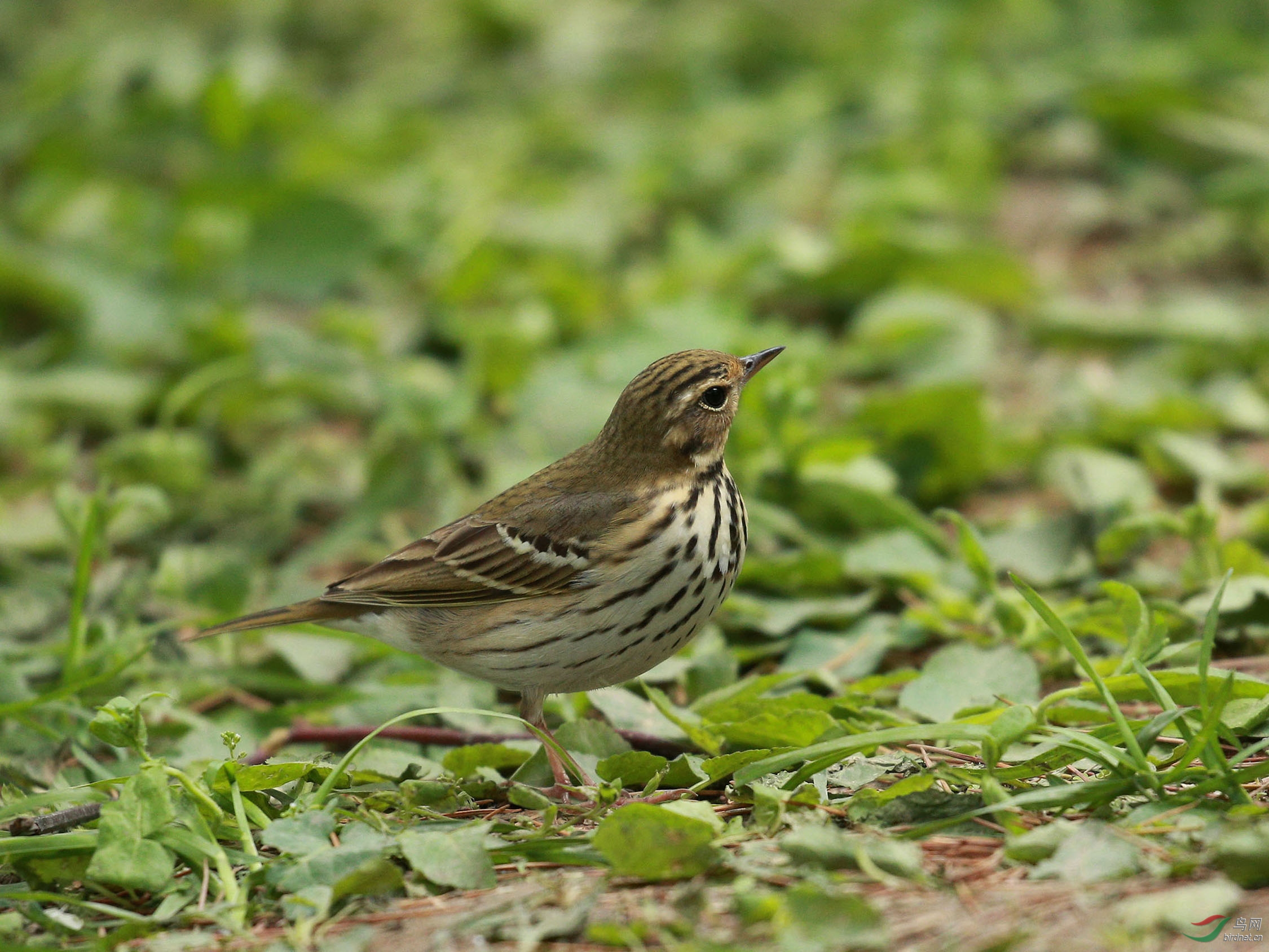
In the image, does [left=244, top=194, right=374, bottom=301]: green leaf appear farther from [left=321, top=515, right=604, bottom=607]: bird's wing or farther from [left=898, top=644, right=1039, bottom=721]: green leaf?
[left=898, top=644, right=1039, bottom=721]: green leaf

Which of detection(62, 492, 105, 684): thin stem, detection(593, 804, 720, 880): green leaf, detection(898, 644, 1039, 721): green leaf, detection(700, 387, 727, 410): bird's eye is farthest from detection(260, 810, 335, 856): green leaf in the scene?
detection(700, 387, 727, 410): bird's eye

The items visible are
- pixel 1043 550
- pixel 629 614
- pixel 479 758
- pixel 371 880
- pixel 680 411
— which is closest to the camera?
pixel 371 880

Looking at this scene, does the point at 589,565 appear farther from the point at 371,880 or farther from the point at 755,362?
the point at 371,880

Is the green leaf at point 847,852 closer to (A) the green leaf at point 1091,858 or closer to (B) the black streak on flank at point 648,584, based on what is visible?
(A) the green leaf at point 1091,858

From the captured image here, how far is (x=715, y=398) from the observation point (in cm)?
438

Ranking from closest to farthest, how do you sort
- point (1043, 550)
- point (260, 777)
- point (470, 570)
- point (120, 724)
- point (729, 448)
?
point (120, 724)
point (260, 777)
point (470, 570)
point (1043, 550)
point (729, 448)

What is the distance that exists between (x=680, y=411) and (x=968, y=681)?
1168 millimetres

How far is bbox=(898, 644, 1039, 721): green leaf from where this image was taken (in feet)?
13.0

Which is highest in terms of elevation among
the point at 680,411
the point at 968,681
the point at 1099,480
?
the point at 680,411

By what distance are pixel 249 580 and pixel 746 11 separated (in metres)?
8.27

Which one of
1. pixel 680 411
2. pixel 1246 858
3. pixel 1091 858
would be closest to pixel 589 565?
pixel 680 411

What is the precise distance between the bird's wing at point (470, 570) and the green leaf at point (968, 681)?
105 cm

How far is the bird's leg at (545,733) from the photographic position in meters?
3.70

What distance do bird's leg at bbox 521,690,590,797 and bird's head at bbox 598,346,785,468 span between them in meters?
0.80
